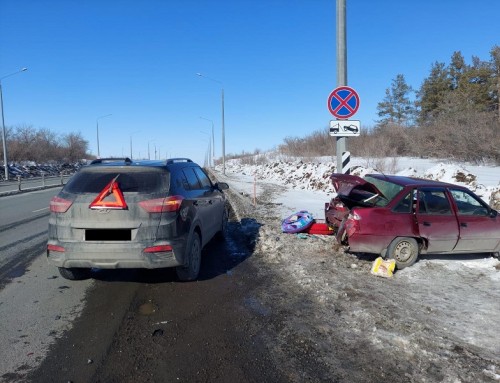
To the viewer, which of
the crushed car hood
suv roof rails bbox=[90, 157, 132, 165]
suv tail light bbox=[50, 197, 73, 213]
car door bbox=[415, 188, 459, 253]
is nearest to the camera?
suv tail light bbox=[50, 197, 73, 213]

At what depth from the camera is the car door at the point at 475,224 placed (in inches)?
254

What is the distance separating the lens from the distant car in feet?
20.3

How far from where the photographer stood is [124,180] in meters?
5.14

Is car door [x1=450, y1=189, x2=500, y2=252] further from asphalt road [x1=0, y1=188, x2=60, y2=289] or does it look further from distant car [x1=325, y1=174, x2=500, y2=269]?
asphalt road [x1=0, y1=188, x2=60, y2=289]

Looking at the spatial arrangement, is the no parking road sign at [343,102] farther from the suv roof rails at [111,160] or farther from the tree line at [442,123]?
the tree line at [442,123]

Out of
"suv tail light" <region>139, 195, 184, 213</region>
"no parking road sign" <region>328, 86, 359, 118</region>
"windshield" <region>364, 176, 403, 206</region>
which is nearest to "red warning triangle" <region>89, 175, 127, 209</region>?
"suv tail light" <region>139, 195, 184, 213</region>

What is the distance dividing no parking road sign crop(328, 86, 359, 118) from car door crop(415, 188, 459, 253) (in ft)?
10.8

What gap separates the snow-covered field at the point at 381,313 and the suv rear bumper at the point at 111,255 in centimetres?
147

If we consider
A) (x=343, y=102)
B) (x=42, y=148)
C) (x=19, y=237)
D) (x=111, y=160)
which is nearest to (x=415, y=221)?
(x=343, y=102)

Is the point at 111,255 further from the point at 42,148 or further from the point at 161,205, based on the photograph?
the point at 42,148

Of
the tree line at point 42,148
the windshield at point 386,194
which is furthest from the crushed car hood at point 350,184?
the tree line at point 42,148

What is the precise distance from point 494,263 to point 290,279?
363 centimetres

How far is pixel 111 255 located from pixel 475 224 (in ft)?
19.2

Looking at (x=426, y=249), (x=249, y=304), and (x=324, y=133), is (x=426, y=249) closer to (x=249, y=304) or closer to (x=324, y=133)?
(x=249, y=304)
